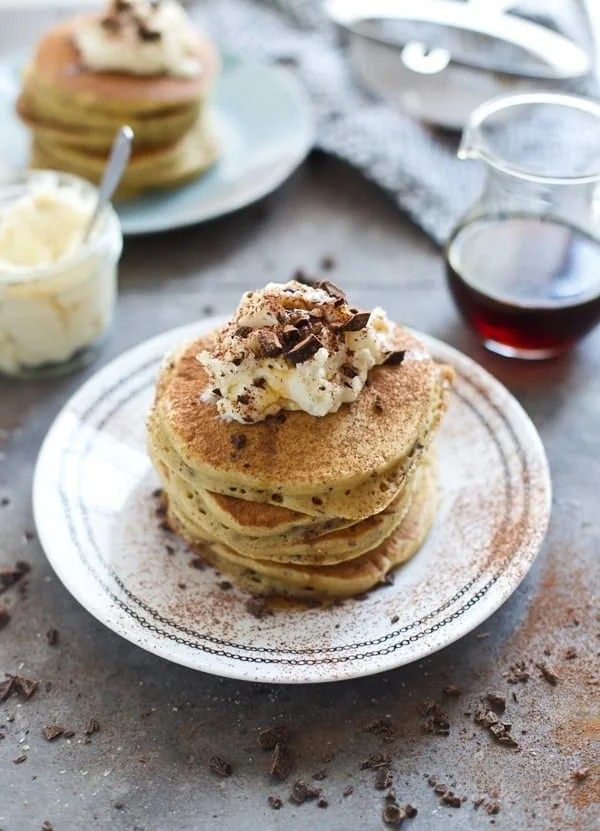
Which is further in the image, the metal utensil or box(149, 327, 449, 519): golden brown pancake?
the metal utensil

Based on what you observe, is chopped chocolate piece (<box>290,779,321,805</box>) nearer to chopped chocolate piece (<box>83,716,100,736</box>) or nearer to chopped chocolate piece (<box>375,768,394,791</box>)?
chopped chocolate piece (<box>375,768,394,791</box>)

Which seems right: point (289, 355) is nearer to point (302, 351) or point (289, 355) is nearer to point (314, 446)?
point (302, 351)

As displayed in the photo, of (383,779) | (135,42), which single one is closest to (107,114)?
(135,42)

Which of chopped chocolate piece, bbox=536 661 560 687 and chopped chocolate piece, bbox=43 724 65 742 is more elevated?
chopped chocolate piece, bbox=536 661 560 687

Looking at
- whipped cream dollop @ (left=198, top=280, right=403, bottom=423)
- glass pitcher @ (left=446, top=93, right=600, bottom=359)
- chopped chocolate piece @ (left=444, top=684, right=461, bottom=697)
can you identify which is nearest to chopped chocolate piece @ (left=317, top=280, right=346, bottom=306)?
whipped cream dollop @ (left=198, top=280, right=403, bottom=423)

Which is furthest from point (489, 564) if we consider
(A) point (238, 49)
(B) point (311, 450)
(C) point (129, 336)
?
(A) point (238, 49)

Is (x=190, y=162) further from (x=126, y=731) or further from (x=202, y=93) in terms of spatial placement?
(x=126, y=731)

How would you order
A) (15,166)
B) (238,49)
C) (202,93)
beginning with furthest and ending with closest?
(238,49) < (15,166) < (202,93)
